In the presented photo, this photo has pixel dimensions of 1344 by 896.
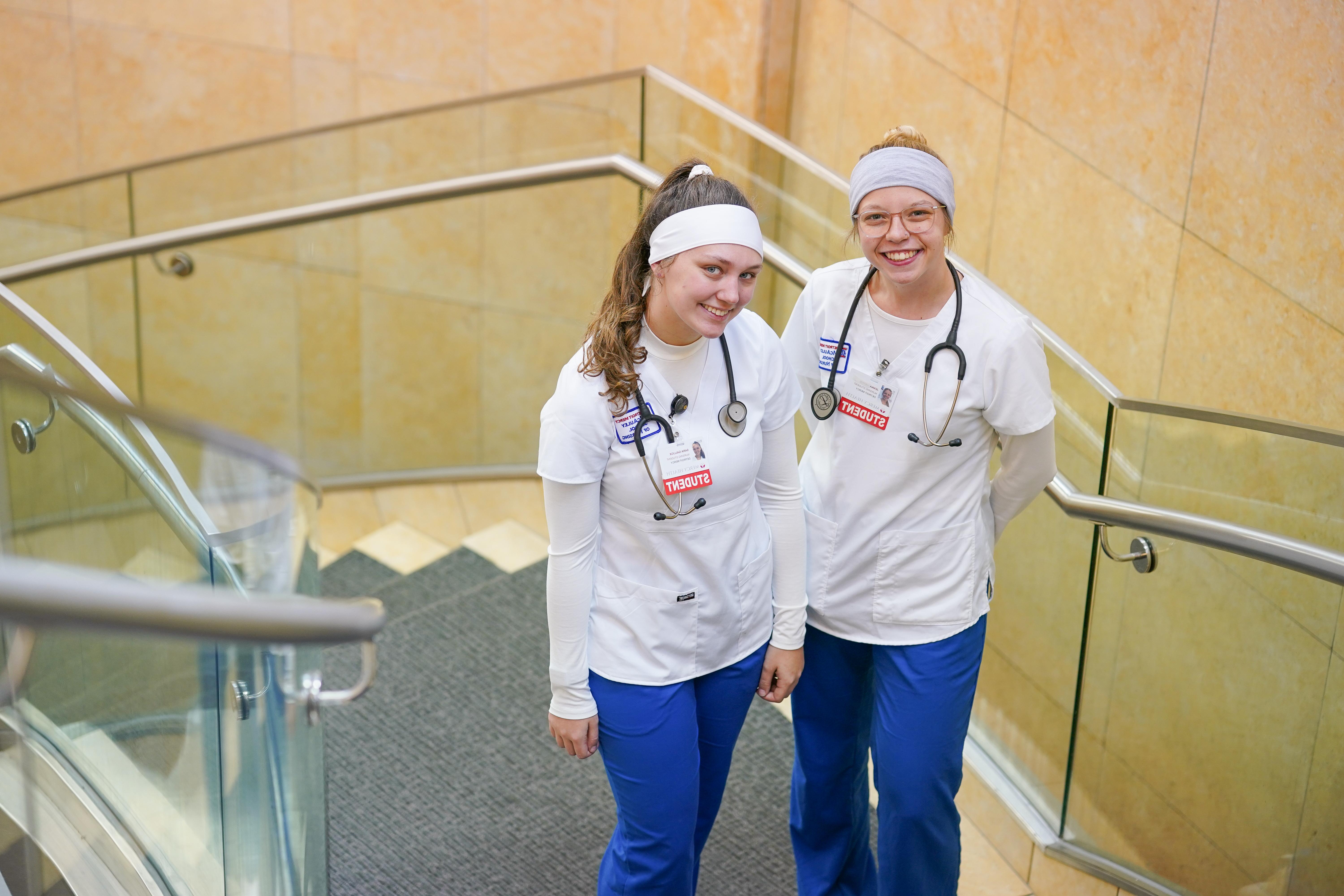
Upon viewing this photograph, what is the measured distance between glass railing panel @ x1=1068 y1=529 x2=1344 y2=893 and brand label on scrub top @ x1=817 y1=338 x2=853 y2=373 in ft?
2.70

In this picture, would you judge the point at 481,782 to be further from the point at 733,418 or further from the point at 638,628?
the point at 733,418

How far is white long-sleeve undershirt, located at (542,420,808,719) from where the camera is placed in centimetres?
193

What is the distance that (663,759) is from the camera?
6.63 feet

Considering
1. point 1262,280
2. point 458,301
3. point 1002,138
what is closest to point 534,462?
point 458,301

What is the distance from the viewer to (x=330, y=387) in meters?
5.80

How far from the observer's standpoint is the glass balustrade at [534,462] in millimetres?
1932

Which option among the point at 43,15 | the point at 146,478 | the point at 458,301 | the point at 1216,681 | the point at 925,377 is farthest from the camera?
the point at 43,15

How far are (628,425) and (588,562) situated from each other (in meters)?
0.23

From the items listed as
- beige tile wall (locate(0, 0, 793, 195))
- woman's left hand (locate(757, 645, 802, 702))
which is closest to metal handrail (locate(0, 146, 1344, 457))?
woman's left hand (locate(757, 645, 802, 702))

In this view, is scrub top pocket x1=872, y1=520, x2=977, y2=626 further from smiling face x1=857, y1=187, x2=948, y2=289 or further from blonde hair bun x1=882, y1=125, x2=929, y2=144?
blonde hair bun x1=882, y1=125, x2=929, y2=144

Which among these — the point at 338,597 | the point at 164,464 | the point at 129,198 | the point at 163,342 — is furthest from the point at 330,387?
the point at 164,464

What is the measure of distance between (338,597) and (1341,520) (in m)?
3.09

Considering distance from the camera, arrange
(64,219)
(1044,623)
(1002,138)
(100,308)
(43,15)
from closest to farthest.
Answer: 1. (1044,623)
2. (1002,138)
3. (64,219)
4. (100,308)
5. (43,15)

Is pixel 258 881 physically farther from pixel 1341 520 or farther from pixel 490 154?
pixel 490 154
